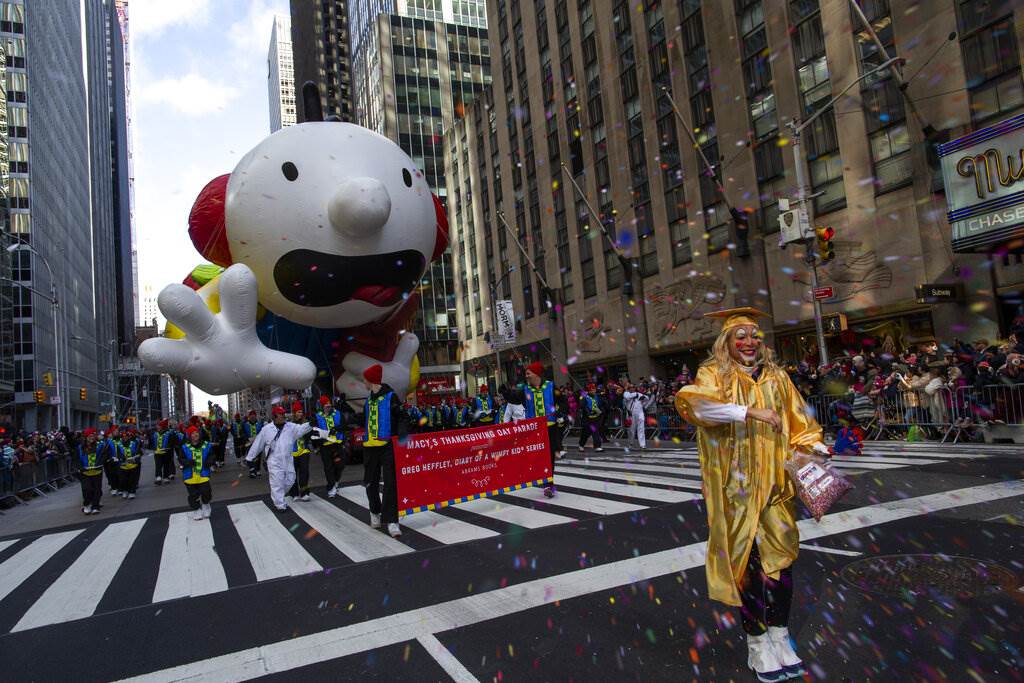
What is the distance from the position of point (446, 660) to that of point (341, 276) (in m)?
7.64

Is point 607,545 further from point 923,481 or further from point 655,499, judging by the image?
point 923,481

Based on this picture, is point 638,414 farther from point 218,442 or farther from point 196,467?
point 218,442

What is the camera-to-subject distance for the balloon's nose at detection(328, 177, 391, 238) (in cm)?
948

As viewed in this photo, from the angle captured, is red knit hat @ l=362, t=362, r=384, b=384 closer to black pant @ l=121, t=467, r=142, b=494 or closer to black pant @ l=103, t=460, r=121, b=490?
black pant @ l=121, t=467, r=142, b=494

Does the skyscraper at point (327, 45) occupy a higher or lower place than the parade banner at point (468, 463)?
higher

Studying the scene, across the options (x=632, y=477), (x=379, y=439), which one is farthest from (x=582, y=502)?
(x=379, y=439)

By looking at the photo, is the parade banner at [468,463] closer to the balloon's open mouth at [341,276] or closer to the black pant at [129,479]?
the balloon's open mouth at [341,276]

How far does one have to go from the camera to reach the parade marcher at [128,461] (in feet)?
47.8

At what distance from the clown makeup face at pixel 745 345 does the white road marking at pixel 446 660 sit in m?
2.26

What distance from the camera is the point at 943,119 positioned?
56.7 ft

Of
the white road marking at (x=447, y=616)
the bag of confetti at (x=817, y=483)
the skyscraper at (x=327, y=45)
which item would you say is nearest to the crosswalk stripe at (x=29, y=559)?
the white road marking at (x=447, y=616)

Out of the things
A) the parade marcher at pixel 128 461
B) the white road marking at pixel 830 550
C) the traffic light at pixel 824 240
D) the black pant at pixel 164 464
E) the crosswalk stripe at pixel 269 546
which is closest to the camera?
the white road marking at pixel 830 550

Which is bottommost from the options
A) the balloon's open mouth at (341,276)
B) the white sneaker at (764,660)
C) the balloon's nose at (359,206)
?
the white sneaker at (764,660)

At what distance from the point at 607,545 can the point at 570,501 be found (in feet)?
8.69
